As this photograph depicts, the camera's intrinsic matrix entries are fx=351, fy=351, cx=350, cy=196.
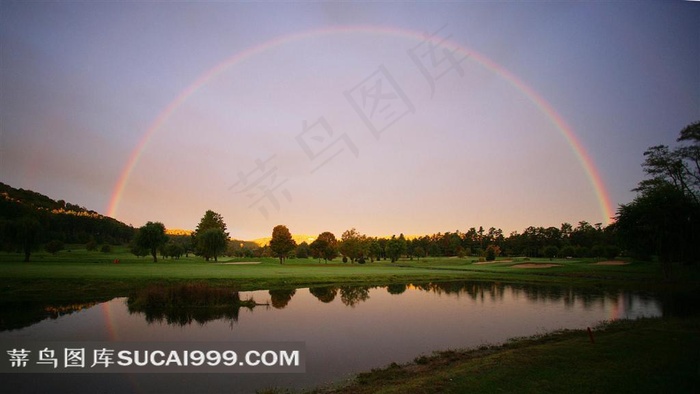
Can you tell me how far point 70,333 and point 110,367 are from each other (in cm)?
748

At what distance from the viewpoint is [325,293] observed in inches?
1604

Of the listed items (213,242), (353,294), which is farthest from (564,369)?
(213,242)

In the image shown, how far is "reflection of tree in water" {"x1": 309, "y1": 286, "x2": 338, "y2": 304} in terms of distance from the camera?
36.2 metres

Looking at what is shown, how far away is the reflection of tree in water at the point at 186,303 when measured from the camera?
1032 inches

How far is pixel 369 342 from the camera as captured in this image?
19.5m

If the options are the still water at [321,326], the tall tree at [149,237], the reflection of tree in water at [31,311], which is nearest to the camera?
the still water at [321,326]

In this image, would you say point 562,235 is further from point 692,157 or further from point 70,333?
point 70,333

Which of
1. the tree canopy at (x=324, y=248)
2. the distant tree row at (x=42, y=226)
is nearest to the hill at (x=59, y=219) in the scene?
the distant tree row at (x=42, y=226)

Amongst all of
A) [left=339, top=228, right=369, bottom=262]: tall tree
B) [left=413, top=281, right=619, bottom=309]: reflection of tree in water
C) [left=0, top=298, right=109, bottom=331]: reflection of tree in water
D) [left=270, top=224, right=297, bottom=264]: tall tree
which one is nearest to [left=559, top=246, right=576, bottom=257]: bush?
[left=339, top=228, right=369, bottom=262]: tall tree

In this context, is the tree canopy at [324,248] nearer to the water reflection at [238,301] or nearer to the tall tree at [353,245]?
the tall tree at [353,245]

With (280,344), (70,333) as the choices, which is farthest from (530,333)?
(70,333)

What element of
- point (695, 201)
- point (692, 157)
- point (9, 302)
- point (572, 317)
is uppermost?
point (692, 157)

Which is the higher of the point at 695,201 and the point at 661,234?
the point at 695,201

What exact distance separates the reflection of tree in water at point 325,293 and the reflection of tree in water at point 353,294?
101 centimetres
